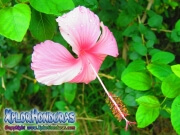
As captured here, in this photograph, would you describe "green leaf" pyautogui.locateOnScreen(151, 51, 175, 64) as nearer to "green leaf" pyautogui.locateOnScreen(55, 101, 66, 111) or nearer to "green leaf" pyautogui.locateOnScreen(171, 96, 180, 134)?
"green leaf" pyautogui.locateOnScreen(171, 96, 180, 134)

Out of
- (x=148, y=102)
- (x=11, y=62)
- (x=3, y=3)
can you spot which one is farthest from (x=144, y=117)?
(x=11, y=62)

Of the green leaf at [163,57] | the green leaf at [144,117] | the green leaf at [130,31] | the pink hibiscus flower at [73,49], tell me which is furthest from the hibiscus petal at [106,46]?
the green leaf at [130,31]

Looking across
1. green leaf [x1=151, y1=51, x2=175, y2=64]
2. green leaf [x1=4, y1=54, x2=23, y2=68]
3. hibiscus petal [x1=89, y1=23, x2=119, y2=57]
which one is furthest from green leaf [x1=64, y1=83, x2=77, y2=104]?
hibiscus petal [x1=89, y1=23, x2=119, y2=57]

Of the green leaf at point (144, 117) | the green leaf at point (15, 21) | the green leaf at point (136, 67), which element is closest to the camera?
the green leaf at point (15, 21)

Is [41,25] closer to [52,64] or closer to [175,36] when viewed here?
[52,64]

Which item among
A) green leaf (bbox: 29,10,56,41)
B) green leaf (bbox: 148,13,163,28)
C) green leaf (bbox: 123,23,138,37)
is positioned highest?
green leaf (bbox: 29,10,56,41)

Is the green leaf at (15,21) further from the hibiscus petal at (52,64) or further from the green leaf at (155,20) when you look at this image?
the green leaf at (155,20)

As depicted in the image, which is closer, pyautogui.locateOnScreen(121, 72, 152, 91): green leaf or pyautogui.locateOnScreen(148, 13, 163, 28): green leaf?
pyautogui.locateOnScreen(121, 72, 152, 91): green leaf

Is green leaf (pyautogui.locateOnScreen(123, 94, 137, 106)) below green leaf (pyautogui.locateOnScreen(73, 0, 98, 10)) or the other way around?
below
